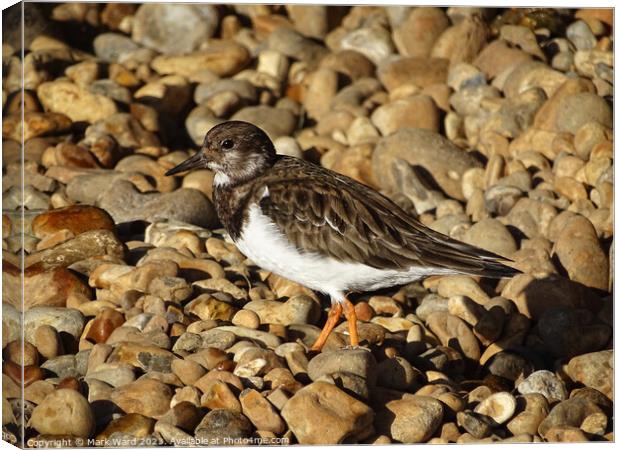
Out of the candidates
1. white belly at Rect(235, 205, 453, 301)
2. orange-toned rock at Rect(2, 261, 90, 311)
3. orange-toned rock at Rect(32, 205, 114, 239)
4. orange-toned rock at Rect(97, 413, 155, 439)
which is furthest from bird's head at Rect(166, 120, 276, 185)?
orange-toned rock at Rect(97, 413, 155, 439)

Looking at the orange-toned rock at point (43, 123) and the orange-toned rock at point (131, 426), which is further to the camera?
the orange-toned rock at point (43, 123)

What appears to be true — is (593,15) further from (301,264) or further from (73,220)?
(73,220)

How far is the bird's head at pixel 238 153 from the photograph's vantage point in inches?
297

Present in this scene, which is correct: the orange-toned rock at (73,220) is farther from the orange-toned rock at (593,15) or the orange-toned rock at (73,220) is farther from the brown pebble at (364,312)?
the orange-toned rock at (593,15)

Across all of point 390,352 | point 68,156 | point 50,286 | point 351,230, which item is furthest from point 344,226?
point 68,156

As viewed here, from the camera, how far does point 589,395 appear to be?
22.6 feet

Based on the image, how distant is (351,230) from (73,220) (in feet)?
9.27

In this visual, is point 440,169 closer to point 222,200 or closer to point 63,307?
point 222,200

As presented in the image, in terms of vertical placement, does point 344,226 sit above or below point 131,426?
above

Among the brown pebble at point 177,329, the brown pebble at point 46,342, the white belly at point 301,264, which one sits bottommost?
the brown pebble at point 46,342

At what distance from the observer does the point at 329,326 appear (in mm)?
7488

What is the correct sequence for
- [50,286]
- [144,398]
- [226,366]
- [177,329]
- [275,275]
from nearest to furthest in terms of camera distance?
[144,398] → [226,366] → [177,329] → [50,286] → [275,275]

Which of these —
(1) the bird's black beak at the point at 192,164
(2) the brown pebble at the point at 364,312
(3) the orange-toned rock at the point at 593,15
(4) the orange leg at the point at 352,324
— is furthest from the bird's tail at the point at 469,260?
(3) the orange-toned rock at the point at 593,15

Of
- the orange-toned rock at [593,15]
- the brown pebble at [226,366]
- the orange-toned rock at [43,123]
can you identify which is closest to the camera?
the brown pebble at [226,366]
